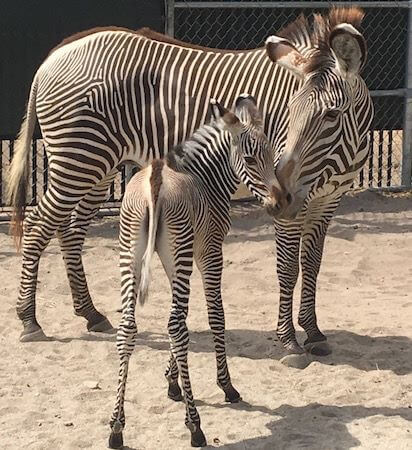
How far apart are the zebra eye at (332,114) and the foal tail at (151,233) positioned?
3.89 ft

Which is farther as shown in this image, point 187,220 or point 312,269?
point 312,269

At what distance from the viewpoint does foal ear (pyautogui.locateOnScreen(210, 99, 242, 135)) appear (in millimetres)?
5293

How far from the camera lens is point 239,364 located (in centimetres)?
621

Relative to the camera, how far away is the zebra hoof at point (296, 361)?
6211 millimetres

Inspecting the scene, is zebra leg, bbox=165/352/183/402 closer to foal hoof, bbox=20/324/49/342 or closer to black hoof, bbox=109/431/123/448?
black hoof, bbox=109/431/123/448

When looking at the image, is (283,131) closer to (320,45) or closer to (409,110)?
(320,45)

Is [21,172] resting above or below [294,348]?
above

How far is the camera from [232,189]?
18.1 ft

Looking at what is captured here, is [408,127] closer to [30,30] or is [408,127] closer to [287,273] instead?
[30,30]

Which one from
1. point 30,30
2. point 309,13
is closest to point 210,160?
point 30,30

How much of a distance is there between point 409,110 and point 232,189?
16.9ft

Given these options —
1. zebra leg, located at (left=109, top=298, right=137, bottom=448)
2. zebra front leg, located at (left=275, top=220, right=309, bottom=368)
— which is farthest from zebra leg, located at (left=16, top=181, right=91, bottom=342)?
zebra leg, located at (left=109, top=298, right=137, bottom=448)

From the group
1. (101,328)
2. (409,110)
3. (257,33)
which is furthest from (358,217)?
(101,328)

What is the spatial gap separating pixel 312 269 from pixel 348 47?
1524 mm
